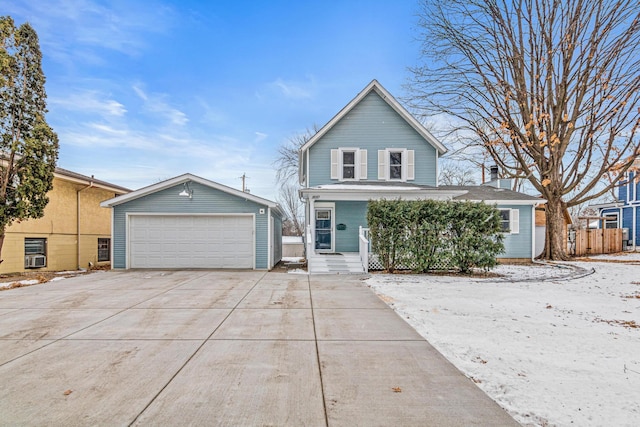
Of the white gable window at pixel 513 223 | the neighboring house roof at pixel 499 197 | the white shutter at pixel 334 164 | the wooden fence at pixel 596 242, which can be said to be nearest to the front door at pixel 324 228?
the white shutter at pixel 334 164

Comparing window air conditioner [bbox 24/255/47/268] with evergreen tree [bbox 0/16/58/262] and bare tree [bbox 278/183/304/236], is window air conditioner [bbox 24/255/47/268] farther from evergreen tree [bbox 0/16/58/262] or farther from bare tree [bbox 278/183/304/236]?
bare tree [bbox 278/183/304/236]

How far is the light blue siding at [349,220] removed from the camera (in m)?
13.6

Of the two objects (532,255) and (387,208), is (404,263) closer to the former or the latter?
(387,208)

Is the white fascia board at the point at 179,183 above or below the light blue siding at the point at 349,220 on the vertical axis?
above

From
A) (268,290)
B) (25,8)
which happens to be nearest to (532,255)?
(268,290)

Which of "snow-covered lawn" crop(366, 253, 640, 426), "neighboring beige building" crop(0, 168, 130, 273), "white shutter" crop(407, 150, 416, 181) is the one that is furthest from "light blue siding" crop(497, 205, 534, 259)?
"neighboring beige building" crop(0, 168, 130, 273)

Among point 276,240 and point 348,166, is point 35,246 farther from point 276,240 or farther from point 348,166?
point 348,166

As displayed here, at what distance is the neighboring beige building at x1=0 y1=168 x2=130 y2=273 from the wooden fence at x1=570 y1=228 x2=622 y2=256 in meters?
25.0

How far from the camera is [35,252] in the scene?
500 inches

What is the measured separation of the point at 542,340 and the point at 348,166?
1075 centimetres

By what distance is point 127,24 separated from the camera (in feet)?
36.7

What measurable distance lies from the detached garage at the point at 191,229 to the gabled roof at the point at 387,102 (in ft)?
13.3

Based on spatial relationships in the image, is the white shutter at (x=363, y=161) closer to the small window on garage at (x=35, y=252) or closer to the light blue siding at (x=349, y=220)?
the light blue siding at (x=349, y=220)

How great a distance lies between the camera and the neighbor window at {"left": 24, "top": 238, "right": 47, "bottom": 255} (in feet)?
40.6
